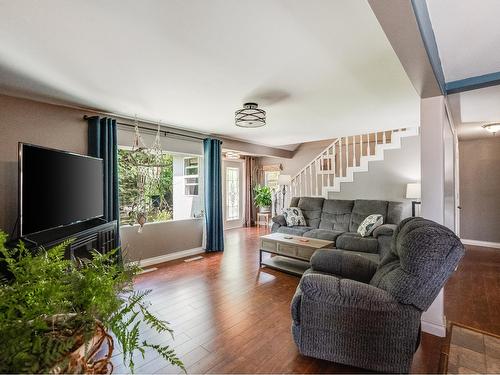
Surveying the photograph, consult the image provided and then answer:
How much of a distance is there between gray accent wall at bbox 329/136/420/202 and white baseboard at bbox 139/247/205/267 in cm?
334

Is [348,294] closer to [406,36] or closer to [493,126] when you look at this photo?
[406,36]

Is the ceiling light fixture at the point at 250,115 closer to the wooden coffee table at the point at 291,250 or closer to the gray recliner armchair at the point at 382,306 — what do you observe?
the wooden coffee table at the point at 291,250

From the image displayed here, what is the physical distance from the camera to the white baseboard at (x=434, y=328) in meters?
2.18

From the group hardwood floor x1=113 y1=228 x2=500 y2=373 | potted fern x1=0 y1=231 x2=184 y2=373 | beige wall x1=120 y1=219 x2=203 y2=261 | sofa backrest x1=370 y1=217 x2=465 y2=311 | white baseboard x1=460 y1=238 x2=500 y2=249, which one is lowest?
hardwood floor x1=113 y1=228 x2=500 y2=373

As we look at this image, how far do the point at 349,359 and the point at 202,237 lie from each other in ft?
12.1

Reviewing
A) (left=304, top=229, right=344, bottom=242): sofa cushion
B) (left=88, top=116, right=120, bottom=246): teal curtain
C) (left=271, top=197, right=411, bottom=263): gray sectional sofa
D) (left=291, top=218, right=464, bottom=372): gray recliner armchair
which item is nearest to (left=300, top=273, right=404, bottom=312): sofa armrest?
(left=291, top=218, right=464, bottom=372): gray recliner armchair

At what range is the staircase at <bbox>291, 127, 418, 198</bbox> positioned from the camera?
5117 mm

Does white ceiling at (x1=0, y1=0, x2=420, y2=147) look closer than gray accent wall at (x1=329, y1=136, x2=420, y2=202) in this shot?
Yes

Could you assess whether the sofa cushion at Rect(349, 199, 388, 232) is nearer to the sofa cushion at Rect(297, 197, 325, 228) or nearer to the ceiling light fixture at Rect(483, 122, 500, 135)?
the sofa cushion at Rect(297, 197, 325, 228)

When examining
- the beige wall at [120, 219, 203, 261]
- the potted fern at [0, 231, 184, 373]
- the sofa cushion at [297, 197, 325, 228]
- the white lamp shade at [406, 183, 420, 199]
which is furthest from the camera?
the sofa cushion at [297, 197, 325, 228]

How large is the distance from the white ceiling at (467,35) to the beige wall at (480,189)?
403 cm

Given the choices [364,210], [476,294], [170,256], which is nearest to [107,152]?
[170,256]

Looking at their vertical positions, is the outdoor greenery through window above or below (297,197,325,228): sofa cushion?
above

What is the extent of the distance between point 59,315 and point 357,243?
392 centimetres
